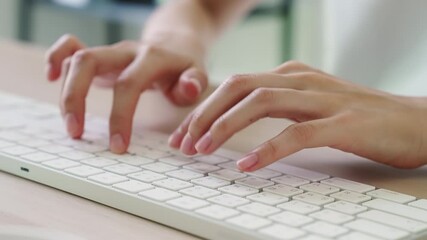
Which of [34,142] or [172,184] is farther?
[34,142]

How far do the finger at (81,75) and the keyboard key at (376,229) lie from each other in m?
0.33

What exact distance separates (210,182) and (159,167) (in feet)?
0.19

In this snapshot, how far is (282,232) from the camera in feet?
1.57

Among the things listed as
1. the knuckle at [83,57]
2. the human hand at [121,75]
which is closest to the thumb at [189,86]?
the human hand at [121,75]

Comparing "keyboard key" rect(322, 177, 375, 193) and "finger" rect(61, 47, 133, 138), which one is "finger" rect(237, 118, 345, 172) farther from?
"finger" rect(61, 47, 133, 138)

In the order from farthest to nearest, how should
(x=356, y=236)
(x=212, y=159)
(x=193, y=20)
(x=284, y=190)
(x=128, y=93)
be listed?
(x=193, y=20) < (x=128, y=93) < (x=212, y=159) < (x=284, y=190) < (x=356, y=236)

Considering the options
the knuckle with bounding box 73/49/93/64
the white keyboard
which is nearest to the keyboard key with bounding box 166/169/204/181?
A: the white keyboard

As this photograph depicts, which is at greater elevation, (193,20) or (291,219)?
(193,20)

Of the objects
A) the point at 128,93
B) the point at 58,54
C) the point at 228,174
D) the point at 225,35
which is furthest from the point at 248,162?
the point at 225,35

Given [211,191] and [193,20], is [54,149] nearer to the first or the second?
[211,191]

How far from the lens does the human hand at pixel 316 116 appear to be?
646mm

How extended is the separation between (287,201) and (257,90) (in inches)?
5.5

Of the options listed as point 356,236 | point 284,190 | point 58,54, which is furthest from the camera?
point 58,54

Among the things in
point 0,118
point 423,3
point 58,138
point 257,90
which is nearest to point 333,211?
point 257,90
